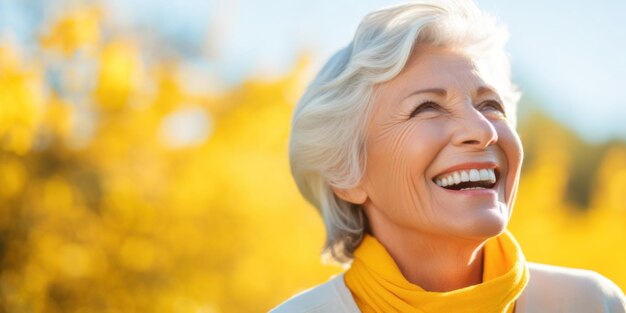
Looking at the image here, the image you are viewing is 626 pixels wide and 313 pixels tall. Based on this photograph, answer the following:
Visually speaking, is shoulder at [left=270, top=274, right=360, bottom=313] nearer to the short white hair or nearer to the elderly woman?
the elderly woman

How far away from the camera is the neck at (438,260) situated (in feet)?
7.86

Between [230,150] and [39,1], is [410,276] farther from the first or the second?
[39,1]

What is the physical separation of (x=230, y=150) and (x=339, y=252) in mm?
2410

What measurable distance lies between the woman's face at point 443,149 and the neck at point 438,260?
49 millimetres

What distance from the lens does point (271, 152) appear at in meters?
5.18

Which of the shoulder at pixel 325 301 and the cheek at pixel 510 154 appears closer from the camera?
the cheek at pixel 510 154

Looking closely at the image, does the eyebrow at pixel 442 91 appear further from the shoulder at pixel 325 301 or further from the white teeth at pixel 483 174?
the shoulder at pixel 325 301

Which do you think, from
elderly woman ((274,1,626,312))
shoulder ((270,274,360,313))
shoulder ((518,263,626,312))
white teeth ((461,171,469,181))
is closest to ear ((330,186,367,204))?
elderly woman ((274,1,626,312))

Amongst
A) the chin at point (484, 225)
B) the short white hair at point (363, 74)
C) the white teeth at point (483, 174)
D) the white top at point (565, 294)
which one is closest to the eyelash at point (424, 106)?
the short white hair at point (363, 74)

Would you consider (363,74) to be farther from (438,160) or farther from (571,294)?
(571,294)

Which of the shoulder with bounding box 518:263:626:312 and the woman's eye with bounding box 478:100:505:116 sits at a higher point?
the woman's eye with bounding box 478:100:505:116

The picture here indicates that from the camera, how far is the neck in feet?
7.86

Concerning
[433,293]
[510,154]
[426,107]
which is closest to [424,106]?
[426,107]

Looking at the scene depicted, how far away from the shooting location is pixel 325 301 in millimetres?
2535
